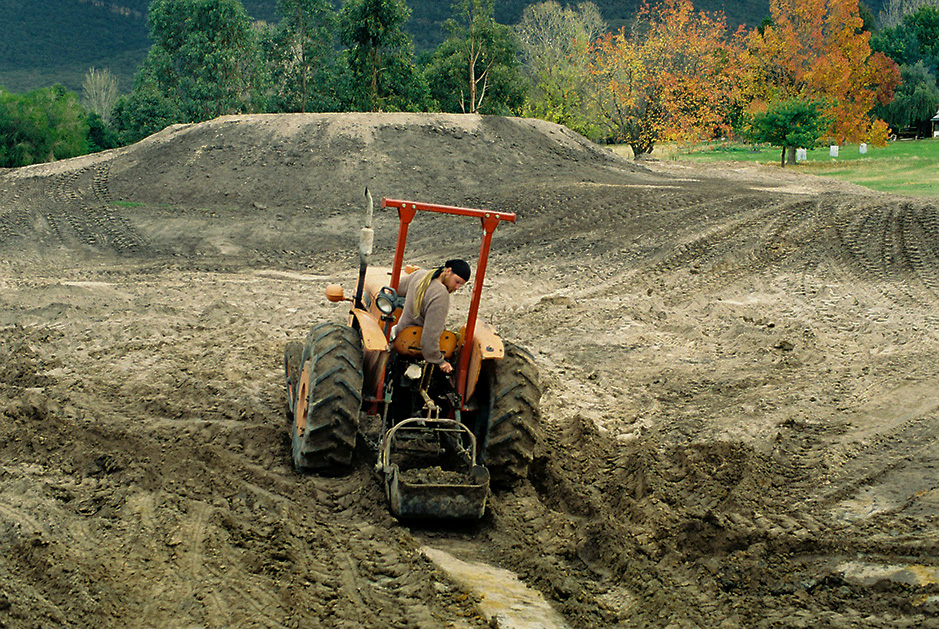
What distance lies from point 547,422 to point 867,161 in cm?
3626

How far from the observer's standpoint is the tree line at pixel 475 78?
35.6 meters

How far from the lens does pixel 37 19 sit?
313 ft

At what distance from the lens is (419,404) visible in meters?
6.87

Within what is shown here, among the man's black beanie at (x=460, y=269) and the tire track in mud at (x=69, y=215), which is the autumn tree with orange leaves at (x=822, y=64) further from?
the man's black beanie at (x=460, y=269)

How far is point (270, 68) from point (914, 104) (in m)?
43.8

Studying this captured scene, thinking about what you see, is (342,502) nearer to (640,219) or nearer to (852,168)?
(640,219)

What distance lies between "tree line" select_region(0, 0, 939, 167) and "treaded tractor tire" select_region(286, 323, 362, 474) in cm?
3016

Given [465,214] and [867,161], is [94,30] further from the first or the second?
[465,214]

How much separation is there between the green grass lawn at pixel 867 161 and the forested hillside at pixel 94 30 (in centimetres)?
4788

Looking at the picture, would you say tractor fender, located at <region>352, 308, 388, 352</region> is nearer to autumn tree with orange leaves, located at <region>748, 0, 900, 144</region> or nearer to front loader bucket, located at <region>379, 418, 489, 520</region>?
front loader bucket, located at <region>379, 418, 489, 520</region>

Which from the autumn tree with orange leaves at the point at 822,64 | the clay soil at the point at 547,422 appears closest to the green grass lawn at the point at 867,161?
the autumn tree with orange leaves at the point at 822,64

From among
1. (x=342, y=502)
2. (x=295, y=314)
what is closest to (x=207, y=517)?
(x=342, y=502)

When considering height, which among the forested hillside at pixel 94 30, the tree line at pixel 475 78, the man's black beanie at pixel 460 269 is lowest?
the man's black beanie at pixel 460 269

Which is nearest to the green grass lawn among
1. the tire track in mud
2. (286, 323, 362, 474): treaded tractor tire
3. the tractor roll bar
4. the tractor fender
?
the tire track in mud
